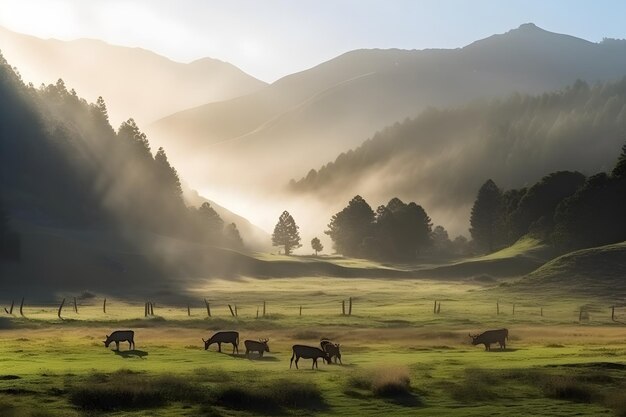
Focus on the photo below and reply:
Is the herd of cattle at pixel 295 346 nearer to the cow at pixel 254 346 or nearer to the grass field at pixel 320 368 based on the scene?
the cow at pixel 254 346

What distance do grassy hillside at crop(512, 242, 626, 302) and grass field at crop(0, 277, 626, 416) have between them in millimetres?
33156

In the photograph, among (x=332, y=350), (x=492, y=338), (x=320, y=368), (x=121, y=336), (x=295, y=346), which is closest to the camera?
(x=295, y=346)

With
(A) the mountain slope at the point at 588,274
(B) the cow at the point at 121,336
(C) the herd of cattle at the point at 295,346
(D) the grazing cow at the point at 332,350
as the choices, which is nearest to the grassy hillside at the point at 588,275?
(A) the mountain slope at the point at 588,274

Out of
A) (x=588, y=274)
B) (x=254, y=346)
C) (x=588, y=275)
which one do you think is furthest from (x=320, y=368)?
(x=588, y=274)

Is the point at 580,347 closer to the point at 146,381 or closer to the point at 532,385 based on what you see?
the point at 532,385

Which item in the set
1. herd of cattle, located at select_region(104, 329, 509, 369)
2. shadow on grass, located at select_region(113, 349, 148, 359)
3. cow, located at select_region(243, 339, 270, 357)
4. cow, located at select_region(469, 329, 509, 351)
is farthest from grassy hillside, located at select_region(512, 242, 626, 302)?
shadow on grass, located at select_region(113, 349, 148, 359)

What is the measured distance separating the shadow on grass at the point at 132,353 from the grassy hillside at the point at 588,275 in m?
86.0

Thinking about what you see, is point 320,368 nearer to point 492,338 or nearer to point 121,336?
point 121,336

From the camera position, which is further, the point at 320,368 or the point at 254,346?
the point at 254,346

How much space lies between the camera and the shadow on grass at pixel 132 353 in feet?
156

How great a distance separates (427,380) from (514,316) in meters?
54.3

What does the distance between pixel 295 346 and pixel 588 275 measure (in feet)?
323

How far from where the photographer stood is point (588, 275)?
5064 inches

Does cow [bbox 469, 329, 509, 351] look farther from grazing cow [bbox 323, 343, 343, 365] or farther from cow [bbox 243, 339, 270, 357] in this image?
cow [bbox 243, 339, 270, 357]
